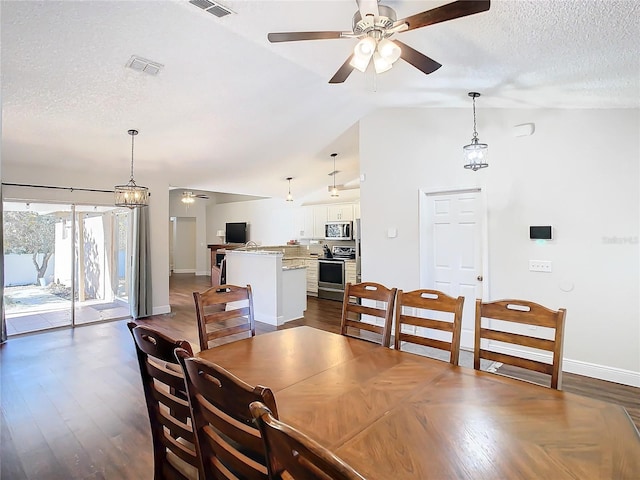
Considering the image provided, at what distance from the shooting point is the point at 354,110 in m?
4.84

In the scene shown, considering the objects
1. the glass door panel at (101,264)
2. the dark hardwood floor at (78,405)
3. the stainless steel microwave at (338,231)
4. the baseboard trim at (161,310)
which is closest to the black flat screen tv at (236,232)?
the stainless steel microwave at (338,231)

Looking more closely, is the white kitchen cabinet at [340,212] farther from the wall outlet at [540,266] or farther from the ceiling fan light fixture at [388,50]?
the ceiling fan light fixture at [388,50]

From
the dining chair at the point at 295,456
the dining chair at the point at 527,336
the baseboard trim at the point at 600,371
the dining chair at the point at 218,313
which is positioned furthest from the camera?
the baseboard trim at the point at 600,371

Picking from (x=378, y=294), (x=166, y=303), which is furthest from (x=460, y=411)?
(x=166, y=303)

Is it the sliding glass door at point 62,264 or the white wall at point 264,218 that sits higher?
the white wall at point 264,218

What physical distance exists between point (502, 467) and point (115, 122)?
470cm

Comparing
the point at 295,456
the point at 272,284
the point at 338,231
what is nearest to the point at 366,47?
the point at 295,456

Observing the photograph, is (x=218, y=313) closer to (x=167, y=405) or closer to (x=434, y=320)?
(x=167, y=405)

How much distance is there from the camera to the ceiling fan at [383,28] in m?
1.67

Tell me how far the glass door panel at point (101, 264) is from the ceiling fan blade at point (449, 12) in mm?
5818

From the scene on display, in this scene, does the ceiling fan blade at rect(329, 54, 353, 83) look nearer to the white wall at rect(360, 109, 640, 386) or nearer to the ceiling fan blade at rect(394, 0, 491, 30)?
the ceiling fan blade at rect(394, 0, 491, 30)

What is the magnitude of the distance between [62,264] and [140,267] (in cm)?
111

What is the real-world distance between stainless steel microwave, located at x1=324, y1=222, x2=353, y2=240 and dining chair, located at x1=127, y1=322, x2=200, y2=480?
653cm

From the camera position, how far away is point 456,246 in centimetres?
429
